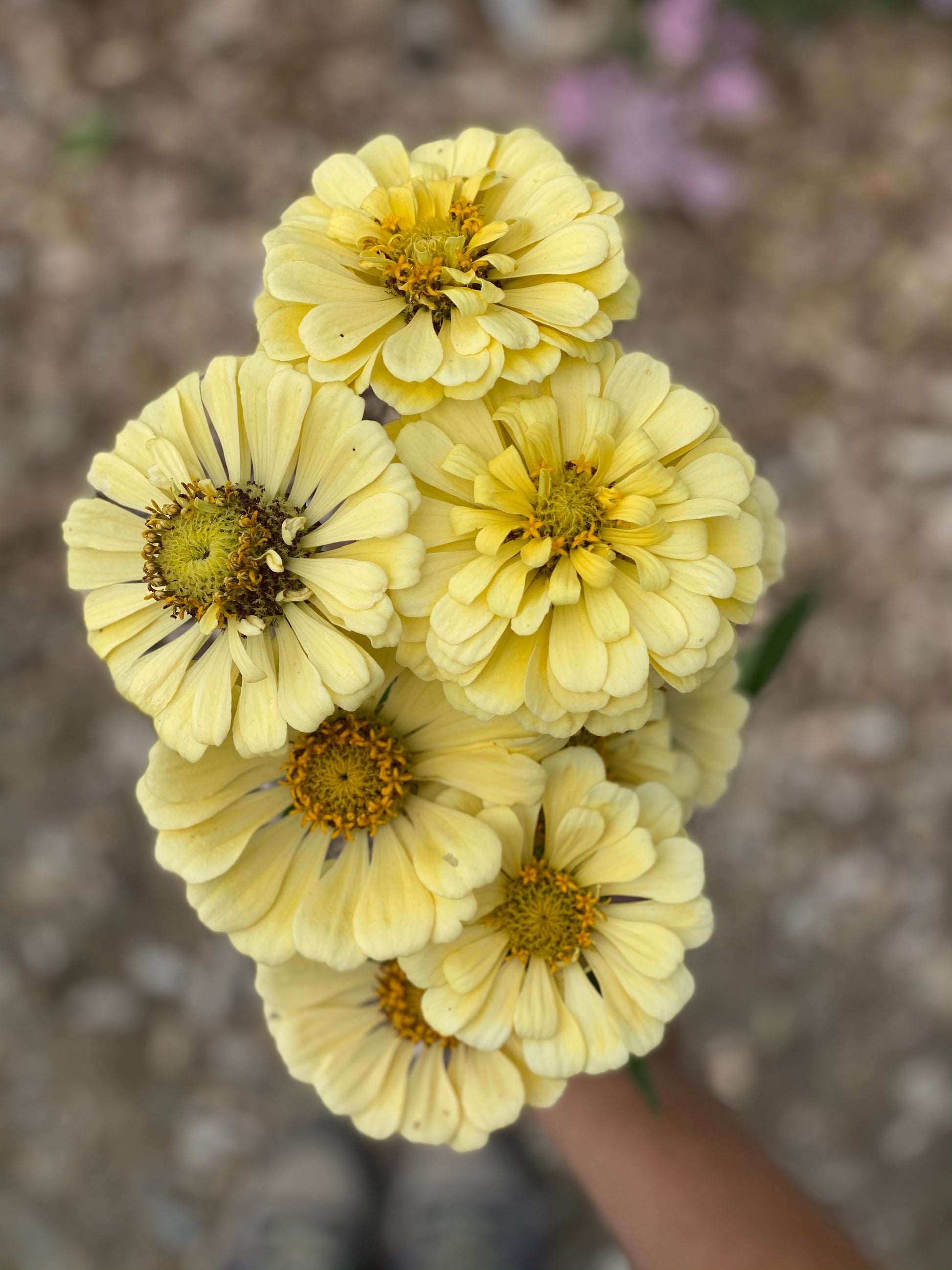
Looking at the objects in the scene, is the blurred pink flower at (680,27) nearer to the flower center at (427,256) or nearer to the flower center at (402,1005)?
the flower center at (427,256)

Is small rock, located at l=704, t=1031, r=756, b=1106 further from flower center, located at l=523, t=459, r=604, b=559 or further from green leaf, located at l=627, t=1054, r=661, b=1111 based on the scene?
flower center, located at l=523, t=459, r=604, b=559

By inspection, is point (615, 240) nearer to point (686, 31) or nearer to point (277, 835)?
point (277, 835)

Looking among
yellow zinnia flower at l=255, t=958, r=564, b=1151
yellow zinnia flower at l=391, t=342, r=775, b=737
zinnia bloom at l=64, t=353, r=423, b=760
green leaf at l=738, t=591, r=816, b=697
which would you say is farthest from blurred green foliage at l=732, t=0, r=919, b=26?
yellow zinnia flower at l=255, t=958, r=564, b=1151

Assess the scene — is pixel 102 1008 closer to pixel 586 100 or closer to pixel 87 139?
pixel 87 139

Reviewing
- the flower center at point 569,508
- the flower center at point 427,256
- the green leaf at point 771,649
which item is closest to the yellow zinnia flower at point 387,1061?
the flower center at point 569,508

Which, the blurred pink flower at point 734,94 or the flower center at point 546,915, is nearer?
the flower center at point 546,915

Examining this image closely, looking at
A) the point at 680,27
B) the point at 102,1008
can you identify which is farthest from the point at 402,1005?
the point at 680,27

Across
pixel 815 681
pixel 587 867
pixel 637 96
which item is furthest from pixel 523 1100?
pixel 637 96
